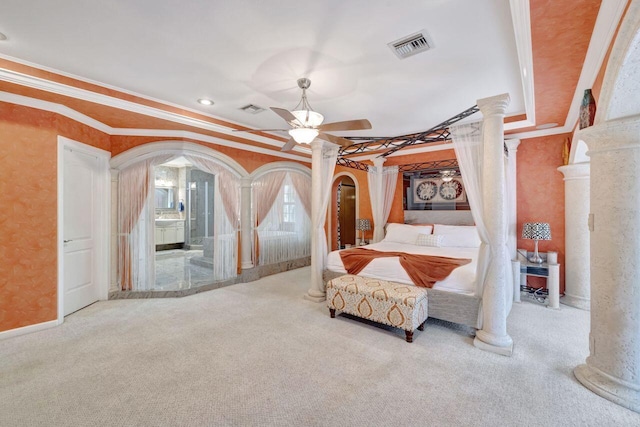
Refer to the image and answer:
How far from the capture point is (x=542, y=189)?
4.54m

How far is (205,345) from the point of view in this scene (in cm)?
290

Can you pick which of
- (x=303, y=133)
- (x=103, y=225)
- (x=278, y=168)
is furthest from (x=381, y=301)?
(x=103, y=225)

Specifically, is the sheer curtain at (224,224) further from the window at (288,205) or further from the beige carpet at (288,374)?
the beige carpet at (288,374)

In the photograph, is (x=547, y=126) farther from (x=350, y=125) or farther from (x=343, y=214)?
(x=343, y=214)

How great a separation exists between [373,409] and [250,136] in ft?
15.2

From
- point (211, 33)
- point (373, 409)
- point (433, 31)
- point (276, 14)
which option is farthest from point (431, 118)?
point (373, 409)

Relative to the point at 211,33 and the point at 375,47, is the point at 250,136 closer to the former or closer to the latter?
the point at 211,33

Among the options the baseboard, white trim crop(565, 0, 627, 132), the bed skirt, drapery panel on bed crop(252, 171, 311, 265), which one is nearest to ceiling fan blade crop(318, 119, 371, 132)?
white trim crop(565, 0, 627, 132)

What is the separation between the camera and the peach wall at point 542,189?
14.5 feet

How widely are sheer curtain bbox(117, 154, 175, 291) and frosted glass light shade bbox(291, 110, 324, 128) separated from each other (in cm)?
319

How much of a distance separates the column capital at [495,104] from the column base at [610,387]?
241cm

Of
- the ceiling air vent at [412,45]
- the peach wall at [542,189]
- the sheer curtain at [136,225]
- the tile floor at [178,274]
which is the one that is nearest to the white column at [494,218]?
the ceiling air vent at [412,45]

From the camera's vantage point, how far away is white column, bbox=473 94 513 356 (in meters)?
2.81

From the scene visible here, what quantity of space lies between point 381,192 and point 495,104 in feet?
10.9
